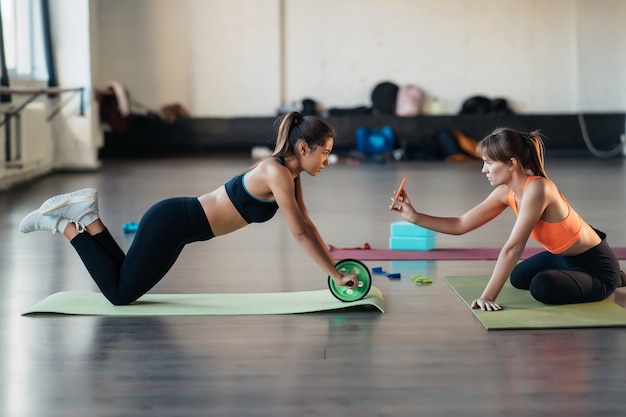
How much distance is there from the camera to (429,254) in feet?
14.9

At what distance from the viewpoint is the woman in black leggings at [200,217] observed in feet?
10.4

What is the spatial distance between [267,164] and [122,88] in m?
8.76

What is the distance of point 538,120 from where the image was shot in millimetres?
11984

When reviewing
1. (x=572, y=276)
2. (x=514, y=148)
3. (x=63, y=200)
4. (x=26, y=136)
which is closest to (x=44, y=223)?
(x=63, y=200)

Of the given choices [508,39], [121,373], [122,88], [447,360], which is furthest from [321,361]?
[508,39]

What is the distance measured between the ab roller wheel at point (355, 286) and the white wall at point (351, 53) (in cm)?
923

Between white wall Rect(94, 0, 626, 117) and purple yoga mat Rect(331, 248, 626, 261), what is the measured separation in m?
7.92

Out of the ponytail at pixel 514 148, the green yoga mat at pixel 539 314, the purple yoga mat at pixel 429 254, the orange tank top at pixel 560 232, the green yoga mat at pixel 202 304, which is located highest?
the ponytail at pixel 514 148

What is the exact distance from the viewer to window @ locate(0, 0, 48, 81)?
933 centimetres

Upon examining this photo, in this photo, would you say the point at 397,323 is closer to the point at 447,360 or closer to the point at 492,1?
the point at 447,360

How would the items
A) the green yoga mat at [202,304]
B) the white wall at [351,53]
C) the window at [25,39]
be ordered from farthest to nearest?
the white wall at [351,53]
the window at [25,39]
the green yoga mat at [202,304]

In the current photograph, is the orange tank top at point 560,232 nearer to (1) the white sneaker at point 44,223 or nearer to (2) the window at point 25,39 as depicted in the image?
(1) the white sneaker at point 44,223

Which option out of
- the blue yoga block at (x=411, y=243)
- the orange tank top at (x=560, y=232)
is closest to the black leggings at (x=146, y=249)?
the orange tank top at (x=560, y=232)

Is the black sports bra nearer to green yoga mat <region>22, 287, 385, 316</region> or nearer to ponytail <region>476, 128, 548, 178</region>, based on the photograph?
green yoga mat <region>22, 287, 385, 316</region>
